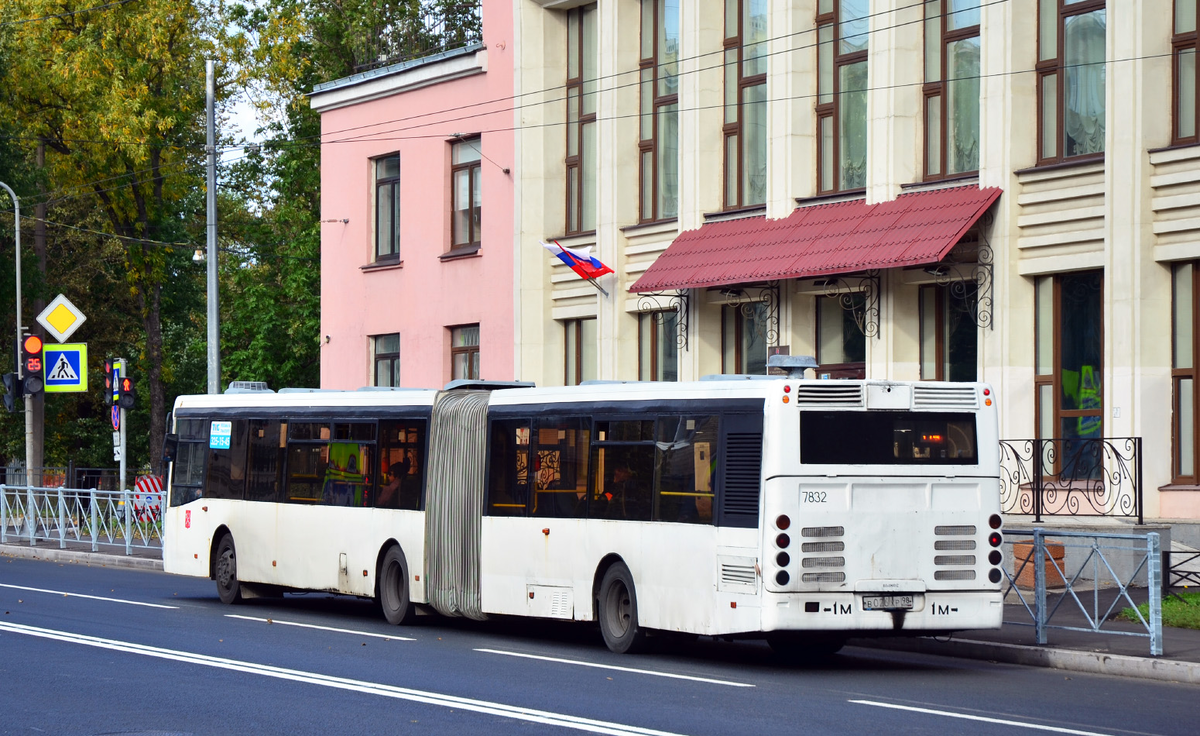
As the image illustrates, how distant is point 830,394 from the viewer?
1454cm

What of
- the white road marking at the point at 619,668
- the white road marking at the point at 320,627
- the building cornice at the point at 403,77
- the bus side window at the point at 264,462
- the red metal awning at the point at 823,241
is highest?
the building cornice at the point at 403,77

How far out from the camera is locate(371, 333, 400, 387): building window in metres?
34.7

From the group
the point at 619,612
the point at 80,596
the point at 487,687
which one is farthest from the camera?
the point at 80,596

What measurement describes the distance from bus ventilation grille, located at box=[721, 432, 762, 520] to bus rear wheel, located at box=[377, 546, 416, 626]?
5528mm

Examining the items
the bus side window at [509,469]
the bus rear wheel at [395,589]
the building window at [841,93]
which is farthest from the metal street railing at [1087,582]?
the building window at [841,93]

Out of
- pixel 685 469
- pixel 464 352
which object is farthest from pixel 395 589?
pixel 464 352

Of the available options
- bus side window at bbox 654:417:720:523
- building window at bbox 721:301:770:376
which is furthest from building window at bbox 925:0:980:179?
bus side window at bbox 654:417:720:523

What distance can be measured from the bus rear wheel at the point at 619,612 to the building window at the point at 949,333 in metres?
8.88

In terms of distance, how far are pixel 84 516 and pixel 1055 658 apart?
22.5 metres

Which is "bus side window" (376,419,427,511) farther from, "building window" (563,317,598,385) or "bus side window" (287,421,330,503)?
"building window" (563,317,598,385)

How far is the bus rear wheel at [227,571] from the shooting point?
2205cm

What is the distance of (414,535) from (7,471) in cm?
2934

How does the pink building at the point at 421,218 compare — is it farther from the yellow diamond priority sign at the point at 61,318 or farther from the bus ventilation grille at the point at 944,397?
the bus ventilation grille at the point at 944,397

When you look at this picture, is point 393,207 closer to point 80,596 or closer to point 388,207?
point 388,207
